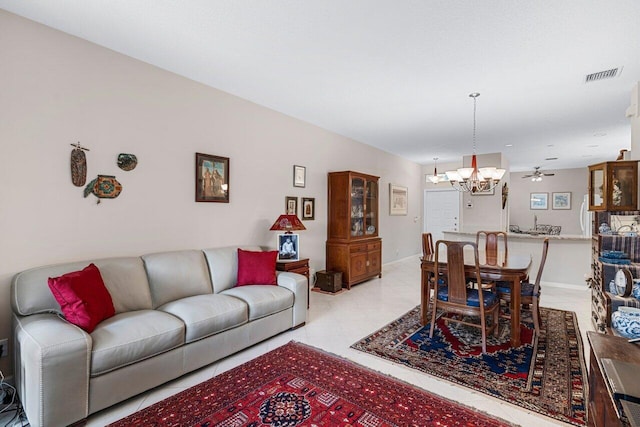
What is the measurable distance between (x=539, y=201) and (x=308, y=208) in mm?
8651

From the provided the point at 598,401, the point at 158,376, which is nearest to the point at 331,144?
the point at 158,376

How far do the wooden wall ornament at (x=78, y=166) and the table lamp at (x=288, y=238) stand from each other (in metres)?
2.08

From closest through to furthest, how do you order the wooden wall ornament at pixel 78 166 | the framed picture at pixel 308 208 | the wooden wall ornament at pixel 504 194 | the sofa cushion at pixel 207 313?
the sofa cushion at pixel 207 313, the wooden wall ornament at pixel 78 166, the framed picture at pixel 308 208, the wooden wall ornament at pixel 504 194

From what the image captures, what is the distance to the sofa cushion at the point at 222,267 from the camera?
3297 millimetres

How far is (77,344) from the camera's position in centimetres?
186

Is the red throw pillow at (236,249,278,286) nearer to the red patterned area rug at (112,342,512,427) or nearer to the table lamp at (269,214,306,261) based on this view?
the table lamp at (269,214,306,261)

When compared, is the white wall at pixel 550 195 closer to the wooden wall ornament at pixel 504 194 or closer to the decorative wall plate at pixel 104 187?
the wooden wall ornament at pixel 504 194

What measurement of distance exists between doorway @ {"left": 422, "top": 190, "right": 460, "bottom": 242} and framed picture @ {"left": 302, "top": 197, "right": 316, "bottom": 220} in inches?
176

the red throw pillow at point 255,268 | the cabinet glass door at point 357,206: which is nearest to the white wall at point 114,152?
the red throw pillow at point 255,268

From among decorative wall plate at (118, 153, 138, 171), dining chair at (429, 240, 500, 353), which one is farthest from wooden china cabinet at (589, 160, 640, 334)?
decorative wall plate at (118, 153, 138, 171)

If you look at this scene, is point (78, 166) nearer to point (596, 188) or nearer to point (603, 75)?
point (603, 75)

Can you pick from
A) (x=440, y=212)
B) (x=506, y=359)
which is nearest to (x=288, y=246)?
(x=506, y=359)

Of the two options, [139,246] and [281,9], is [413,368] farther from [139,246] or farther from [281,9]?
[281,9]

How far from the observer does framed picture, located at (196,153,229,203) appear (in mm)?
3490
